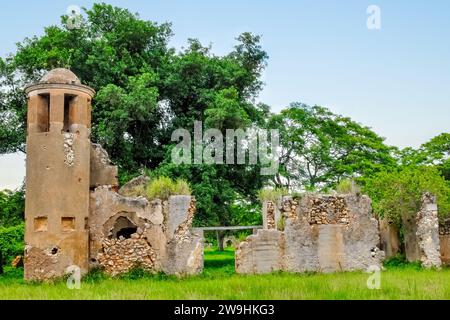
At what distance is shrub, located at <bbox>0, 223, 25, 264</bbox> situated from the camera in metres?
25.4

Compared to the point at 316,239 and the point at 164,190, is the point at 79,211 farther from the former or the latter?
the point at 316,239

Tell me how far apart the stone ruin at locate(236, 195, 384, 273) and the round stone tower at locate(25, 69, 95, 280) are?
18.5ft

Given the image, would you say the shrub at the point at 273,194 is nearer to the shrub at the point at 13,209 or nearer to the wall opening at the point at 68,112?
the wall opening at the point at 68,112

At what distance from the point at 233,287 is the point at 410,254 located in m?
10.5

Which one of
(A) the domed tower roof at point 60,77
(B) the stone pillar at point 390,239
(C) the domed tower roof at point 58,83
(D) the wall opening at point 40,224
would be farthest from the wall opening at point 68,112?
(B) the stone pillar at point 390,239

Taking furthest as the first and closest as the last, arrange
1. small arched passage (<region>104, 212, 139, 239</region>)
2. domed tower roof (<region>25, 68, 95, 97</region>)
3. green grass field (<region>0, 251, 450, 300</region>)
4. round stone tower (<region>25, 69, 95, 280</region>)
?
small arched passage (<region>104, 212, 139, 239</region>)
domed tower roof (<region>25, 68, 95, 97</region>)
round stone tower (<region>25, 69, 95, 280</region>)
green grass field (<region>0, 251, 450, 300</region>)

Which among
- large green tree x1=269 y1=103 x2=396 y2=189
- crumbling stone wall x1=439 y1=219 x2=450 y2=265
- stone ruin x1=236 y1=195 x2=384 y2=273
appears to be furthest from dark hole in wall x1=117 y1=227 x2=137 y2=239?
large green tree x1=269 y1=103 x2=396 y2=189

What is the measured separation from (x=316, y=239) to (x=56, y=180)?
9072 mm

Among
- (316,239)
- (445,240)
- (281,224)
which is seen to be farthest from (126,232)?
(445,240)

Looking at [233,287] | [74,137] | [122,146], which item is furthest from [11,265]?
[233,287]

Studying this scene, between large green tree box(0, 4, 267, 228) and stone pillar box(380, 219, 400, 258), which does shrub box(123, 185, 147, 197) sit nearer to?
large green tree box(0, 4, 267, 228)

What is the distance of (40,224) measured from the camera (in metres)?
16.7

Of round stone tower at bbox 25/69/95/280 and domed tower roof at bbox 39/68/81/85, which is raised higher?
domed tower roof at bbox 39/68/81/85

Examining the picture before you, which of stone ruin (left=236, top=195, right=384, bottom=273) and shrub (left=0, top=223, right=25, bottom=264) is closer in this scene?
stone ruin (left=236, top=195, right=384, bottom=273)
